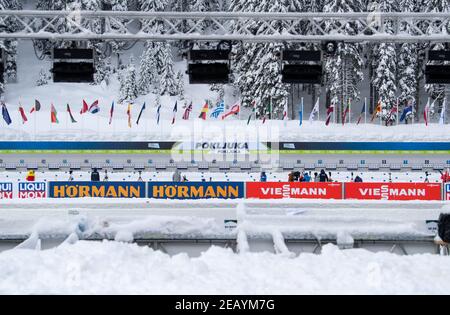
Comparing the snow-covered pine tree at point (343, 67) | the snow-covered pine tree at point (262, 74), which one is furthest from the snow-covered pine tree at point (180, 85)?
the snow-covered pine tree at point (343, 67)

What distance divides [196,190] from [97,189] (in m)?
3.76

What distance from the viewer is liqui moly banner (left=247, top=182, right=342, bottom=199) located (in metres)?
20.1

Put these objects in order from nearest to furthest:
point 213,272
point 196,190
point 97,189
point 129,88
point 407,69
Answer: point 213,272
point 196,190
point 97,189
point 407,69
point 129,88

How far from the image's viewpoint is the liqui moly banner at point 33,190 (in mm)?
20406

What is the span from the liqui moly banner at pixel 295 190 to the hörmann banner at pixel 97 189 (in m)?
4.32

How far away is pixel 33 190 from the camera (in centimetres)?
2041

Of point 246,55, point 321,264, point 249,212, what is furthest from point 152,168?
point 321,264

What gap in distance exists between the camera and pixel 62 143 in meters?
33.9

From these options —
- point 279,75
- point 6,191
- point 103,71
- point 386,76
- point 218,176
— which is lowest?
point 218,176

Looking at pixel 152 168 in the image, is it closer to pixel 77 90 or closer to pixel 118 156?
pixel 118 156

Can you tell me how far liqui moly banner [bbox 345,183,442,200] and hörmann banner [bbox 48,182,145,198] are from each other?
8.00 meters

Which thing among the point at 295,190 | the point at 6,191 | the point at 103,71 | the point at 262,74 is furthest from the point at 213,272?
the point at 103,71

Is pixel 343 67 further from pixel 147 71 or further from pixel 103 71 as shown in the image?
pixel 103 71

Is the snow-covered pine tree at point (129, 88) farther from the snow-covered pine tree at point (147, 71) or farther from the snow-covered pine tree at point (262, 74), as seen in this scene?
the snow-covered pine tree at point (262, 74)
